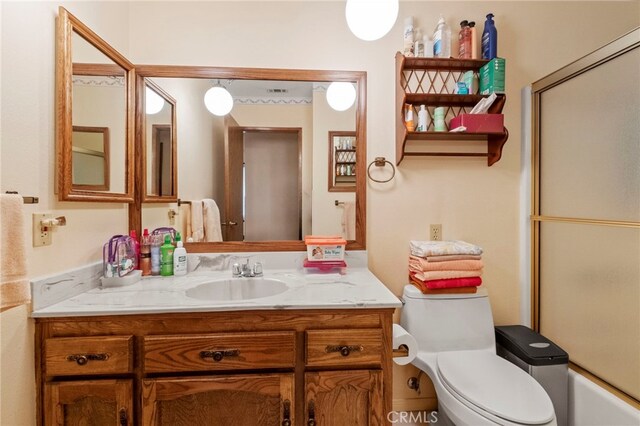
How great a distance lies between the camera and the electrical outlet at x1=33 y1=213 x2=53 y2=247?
3.31 feet

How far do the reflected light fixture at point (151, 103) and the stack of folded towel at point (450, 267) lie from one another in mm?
1599

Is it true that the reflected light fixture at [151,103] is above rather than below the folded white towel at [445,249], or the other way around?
above

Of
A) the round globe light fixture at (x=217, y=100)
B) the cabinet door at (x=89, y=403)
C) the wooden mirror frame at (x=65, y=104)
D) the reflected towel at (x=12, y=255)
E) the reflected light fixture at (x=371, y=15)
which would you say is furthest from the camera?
the round globe light fixture at (x=217, y=100)

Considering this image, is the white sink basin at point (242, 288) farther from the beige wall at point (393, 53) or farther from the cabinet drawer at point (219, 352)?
the beige wall at point (393, 53)

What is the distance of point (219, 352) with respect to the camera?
1.05m

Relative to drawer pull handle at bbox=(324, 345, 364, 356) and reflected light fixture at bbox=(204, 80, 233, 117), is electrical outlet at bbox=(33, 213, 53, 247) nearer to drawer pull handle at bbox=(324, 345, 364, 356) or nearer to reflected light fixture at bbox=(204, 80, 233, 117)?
reflected light fixture at bbox=(204, 80, 233, 117)

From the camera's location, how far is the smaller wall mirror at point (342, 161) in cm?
164

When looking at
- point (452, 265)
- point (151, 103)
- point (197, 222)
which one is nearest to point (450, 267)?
point (452, 265)

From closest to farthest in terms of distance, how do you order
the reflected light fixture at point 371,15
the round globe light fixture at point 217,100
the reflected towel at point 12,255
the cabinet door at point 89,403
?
the reflected towel at point 12,255 → the cabinet door at point 89,403 → the reflected light fixture at point 371,15 → the round globe light fixture at point 217,100

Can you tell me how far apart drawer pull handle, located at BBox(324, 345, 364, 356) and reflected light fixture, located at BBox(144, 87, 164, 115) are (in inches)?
58.2

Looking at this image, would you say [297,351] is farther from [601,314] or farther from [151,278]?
[601,314]

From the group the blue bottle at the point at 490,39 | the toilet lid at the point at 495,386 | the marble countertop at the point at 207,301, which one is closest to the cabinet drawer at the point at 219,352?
the marble countertop at the point at 207,301

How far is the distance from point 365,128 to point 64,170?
1.37 m

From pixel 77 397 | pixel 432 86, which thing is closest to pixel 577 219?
pixel 432 86
